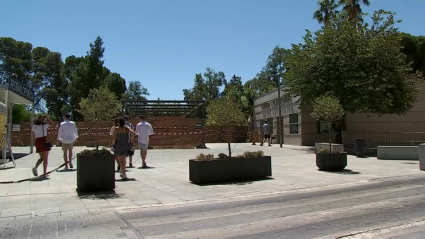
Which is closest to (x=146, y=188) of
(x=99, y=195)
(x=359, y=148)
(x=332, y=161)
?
(x=99, y=195)

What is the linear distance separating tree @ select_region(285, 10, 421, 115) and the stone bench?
3.41 metres

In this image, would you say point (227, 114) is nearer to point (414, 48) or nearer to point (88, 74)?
point (414, 48)

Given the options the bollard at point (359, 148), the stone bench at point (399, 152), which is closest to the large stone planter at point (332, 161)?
the stone bench at point (399, 152)

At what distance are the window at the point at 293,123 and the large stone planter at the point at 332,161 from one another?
1423cm

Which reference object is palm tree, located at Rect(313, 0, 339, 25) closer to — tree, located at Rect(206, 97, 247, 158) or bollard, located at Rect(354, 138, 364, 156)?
bollard, located at Rect(354, 138, 364, 156)

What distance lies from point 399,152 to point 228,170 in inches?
410

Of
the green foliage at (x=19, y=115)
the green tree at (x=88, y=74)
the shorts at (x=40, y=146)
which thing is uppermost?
the green tree at (x=88, y=74)

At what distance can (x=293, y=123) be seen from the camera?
89.0 feet

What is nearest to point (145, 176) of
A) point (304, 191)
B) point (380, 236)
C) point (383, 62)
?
point (304, 191)

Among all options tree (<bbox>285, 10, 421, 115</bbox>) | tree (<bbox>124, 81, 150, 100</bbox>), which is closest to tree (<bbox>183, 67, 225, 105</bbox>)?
tree (<bbox>124, 81, 150, 100</bbox>)

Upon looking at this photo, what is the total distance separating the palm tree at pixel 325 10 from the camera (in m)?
29.9

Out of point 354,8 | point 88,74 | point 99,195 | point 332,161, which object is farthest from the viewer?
point 88,74

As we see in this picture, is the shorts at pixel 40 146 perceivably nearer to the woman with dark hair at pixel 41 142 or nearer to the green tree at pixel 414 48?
the woman with dark hair at pixel 41 142

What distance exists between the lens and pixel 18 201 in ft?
24.2
